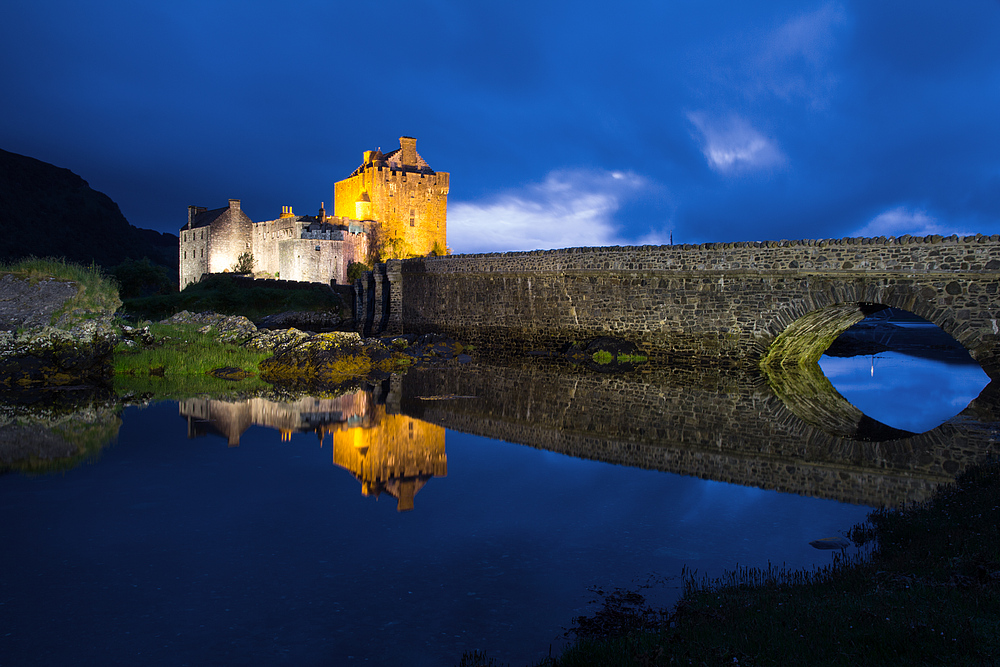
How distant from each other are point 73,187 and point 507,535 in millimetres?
110683

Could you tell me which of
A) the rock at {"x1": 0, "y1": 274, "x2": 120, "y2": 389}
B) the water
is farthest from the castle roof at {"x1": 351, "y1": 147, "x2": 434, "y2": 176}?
the water

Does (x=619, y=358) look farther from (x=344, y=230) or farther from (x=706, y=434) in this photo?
(x=344, y=230)

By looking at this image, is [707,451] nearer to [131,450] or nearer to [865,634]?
[865,634]

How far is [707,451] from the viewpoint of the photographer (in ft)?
30.2

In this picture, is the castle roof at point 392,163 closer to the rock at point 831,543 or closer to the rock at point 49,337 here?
the rock at point 49,337

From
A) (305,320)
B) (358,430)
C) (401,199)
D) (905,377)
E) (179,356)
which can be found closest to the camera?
(358,430)

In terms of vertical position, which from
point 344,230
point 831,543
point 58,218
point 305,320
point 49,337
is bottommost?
point 831,543

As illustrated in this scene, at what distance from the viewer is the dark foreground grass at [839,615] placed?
3.27 meters

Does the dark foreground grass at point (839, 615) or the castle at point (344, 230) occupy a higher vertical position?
the castle at point (344, 230)

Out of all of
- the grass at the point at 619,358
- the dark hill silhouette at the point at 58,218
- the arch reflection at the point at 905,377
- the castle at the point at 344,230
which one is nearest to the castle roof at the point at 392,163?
the castle at the point at 344,230

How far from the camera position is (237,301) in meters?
42.7

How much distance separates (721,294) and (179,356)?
52.5 feet

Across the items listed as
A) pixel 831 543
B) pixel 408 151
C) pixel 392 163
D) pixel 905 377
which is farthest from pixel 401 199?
pixel 831 543

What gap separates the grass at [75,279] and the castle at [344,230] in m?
39.4
